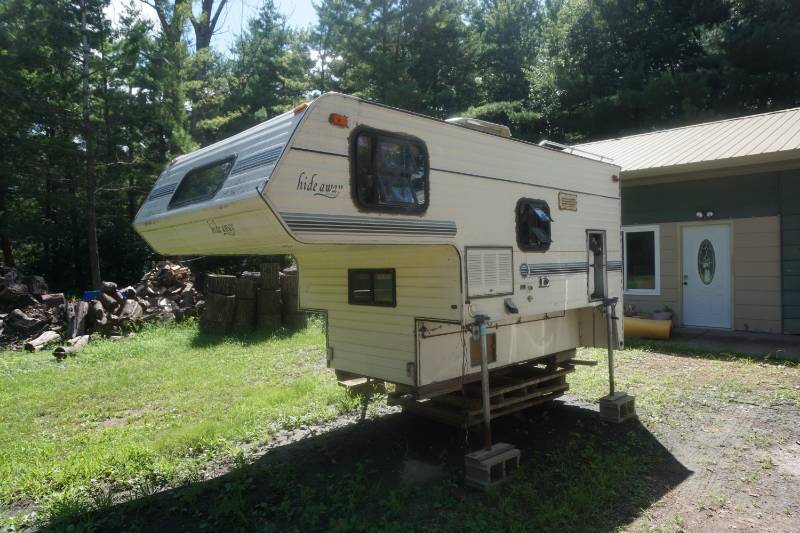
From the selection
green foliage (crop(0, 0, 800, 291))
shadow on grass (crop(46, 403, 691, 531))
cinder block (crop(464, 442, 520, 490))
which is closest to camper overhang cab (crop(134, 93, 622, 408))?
cinder block (crop(464, 442, 520, 490))

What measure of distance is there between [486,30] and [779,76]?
520 inches

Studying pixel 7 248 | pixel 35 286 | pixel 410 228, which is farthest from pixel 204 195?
pixel 7 248

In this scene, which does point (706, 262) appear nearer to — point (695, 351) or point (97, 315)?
point (695, 351)

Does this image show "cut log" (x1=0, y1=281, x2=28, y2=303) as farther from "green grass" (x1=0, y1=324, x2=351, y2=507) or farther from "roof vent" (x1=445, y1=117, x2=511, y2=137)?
"roof vent" (x1=445, y1=117, x2=511, y2=137)

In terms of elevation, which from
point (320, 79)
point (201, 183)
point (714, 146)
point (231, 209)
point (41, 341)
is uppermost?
point (320, 79)

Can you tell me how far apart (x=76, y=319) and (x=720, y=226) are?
11.7m

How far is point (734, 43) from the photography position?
18484 millimetres

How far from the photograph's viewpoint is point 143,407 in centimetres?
617

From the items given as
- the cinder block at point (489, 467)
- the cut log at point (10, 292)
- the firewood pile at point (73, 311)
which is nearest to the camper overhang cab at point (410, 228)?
the cinder block at point (489, 467)

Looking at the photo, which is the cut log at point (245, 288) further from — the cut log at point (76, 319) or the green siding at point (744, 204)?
the green siding at point (744, 204)

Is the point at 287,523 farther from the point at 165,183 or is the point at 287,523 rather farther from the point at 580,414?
the point at 580,414

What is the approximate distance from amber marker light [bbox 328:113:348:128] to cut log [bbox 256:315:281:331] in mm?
7686

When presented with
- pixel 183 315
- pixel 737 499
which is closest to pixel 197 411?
pixel 737 499

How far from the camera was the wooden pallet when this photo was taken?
15.5 ft
